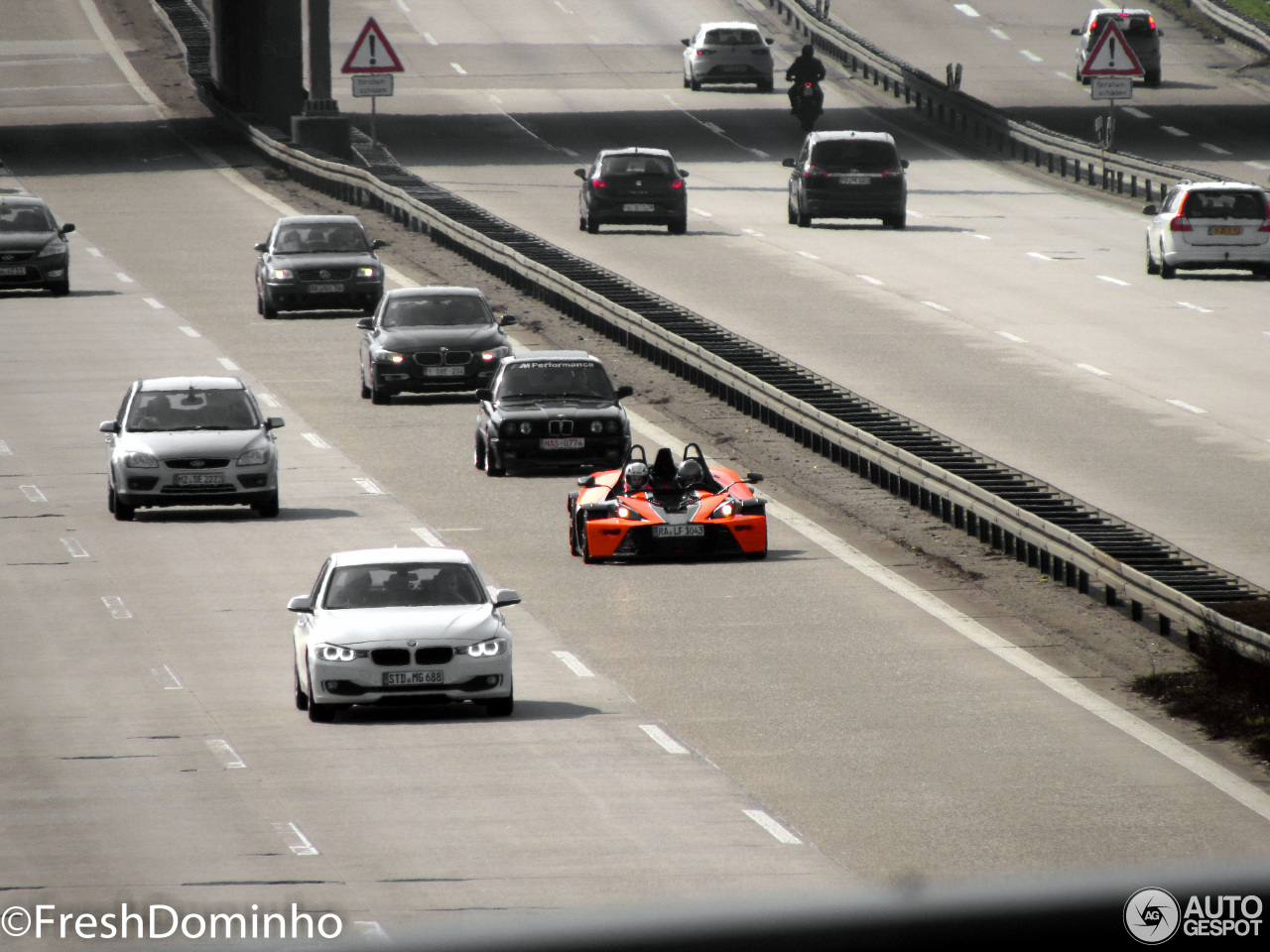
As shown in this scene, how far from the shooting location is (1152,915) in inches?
83.2

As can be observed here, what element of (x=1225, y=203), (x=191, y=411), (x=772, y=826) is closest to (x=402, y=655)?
(x=772, y=826)

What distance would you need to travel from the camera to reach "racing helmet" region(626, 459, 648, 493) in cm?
2105

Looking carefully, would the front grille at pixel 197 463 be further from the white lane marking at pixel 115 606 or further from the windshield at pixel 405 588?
the windshield at pixel 405 588

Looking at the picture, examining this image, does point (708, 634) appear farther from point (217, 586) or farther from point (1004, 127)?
point (1004, 127)

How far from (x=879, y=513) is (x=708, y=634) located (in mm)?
6092

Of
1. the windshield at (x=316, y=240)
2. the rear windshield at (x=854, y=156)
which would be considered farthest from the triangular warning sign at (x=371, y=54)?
the windshield at (x=316, y=240)

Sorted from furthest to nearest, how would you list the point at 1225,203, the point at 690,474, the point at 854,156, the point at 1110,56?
the point at 1110,56 → the point at 854,156 → the point at 1225,203 → the point at 690,474

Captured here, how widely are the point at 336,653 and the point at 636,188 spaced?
3133 centimetres

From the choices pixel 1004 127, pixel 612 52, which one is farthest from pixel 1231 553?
pixel 612 52

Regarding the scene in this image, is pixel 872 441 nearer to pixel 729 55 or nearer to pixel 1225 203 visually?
pixel 1225 203

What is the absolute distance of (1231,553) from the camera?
20.6 metres

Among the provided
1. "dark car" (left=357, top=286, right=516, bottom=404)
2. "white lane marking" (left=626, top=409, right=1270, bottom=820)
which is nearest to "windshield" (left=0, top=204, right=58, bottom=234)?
"dark car" (left=357, top=286, right=516, bottom=404)

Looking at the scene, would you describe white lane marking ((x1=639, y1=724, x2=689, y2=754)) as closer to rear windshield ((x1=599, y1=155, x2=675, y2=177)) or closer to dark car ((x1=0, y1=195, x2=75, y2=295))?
dark car ((x1=0, y1=195, x2=75, y2=295))

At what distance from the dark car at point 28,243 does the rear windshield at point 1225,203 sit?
1890cm
